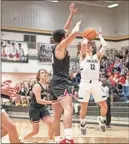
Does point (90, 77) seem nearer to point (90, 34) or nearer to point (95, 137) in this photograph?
point (90, 34)

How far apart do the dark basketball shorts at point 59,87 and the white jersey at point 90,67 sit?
54.3 inches

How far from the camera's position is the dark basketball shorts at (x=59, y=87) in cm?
584

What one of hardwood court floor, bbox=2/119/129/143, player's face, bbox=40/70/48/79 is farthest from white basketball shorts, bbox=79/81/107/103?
hardwood court floor, bbox=2/119/129/143

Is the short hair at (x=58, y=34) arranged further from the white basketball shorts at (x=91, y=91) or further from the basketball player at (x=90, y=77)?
the white basketball shorts at (x=91, y=91)

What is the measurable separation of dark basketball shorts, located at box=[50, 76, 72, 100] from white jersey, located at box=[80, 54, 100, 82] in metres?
1.38

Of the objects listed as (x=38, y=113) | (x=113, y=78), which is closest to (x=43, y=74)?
(x=38, y=113)

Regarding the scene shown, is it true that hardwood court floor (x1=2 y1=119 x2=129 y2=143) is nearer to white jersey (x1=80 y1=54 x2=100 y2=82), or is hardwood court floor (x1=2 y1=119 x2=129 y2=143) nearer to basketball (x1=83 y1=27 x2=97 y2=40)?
white jersey (x1=80 y1=54 x2=100 y2=82)

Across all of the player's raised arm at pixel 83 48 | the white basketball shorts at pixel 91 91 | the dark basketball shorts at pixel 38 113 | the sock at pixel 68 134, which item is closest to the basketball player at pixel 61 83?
the sock at pixel 68 134

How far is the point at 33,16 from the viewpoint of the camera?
98.4 feet

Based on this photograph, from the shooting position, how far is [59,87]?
589 cm

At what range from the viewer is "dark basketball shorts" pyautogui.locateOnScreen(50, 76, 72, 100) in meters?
5.84

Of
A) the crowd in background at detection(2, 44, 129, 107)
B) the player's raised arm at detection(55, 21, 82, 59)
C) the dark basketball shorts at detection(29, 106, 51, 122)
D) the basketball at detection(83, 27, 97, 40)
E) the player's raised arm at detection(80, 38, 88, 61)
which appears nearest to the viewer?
the player's raised arm at detection(55, 21, 82, 59)

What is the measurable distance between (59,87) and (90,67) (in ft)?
5.05

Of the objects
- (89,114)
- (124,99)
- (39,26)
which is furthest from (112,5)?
(89,114)
